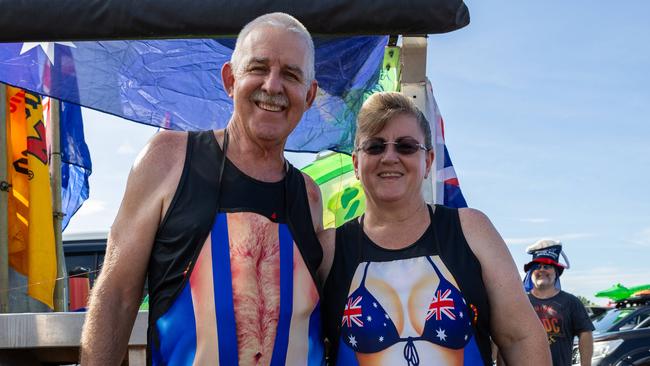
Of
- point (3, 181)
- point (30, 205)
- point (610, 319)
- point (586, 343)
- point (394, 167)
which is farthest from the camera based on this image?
point (610, 319)

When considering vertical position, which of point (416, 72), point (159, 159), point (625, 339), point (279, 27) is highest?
point (416, 72)

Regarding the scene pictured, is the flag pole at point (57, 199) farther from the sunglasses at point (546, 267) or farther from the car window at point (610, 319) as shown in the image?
the car window at point (610, 319)

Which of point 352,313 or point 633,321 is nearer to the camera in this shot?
point 352,313

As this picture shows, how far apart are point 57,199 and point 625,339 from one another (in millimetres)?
8083

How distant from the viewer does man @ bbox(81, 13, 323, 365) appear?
2.26 metres

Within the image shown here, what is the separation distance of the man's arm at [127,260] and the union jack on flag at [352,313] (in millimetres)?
685

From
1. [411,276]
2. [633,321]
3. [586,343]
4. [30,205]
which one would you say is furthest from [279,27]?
[633,321]

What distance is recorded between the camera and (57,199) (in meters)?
7.82

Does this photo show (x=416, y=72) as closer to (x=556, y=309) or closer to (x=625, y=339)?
(x=556, y=309)

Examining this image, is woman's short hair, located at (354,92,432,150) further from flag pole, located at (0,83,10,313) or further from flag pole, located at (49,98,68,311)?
flag pole, located at (49,98,68,311)

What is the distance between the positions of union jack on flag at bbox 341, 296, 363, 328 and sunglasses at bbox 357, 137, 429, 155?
529mm

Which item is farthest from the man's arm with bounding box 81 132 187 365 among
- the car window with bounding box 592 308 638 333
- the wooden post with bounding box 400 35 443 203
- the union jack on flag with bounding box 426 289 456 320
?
the car window with bounding box 592 308 638 333

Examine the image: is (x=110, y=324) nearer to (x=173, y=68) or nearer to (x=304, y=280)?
(x=304, y=280)

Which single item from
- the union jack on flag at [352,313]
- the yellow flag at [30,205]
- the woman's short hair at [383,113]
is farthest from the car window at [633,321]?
the union jack on flag at [352,313]
